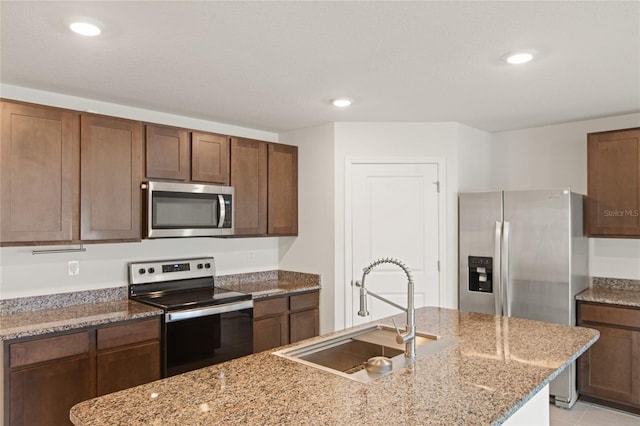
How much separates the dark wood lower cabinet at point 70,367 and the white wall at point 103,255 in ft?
2.09

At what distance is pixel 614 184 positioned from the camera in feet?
11.5

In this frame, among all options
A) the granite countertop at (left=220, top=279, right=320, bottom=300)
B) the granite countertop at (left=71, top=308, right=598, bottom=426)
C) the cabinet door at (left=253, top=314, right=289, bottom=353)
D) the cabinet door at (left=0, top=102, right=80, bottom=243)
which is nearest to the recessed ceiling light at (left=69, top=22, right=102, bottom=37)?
the cabinet door at (left=0, top=102, right=80, bottom=243)

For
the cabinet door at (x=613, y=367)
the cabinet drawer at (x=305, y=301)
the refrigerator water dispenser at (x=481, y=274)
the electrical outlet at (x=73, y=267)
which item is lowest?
the cabinet door at (x=613, y=367)

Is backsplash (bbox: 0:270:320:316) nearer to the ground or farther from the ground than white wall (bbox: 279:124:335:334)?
nearer to the ground

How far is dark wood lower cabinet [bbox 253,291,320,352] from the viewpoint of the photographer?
12.1ft

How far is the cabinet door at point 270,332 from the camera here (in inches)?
145

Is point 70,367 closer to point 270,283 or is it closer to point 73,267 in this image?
point 73,267

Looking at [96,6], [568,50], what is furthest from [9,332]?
[568,50]

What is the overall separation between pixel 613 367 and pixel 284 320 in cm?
255

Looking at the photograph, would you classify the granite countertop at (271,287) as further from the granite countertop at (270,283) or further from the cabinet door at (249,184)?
the cabinet door at (249,184)

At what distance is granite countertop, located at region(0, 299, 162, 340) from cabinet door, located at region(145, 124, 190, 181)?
949 millimetres

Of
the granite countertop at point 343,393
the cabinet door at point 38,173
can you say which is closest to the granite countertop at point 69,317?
the cabinet door at point 38,173

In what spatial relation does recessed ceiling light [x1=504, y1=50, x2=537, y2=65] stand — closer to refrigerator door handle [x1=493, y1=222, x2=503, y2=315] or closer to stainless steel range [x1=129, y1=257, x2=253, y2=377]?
refrigerator door handle [x1=493, y1=222, x2=503, y2=315]

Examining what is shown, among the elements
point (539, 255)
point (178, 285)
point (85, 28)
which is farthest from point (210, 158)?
point (539, 255)
